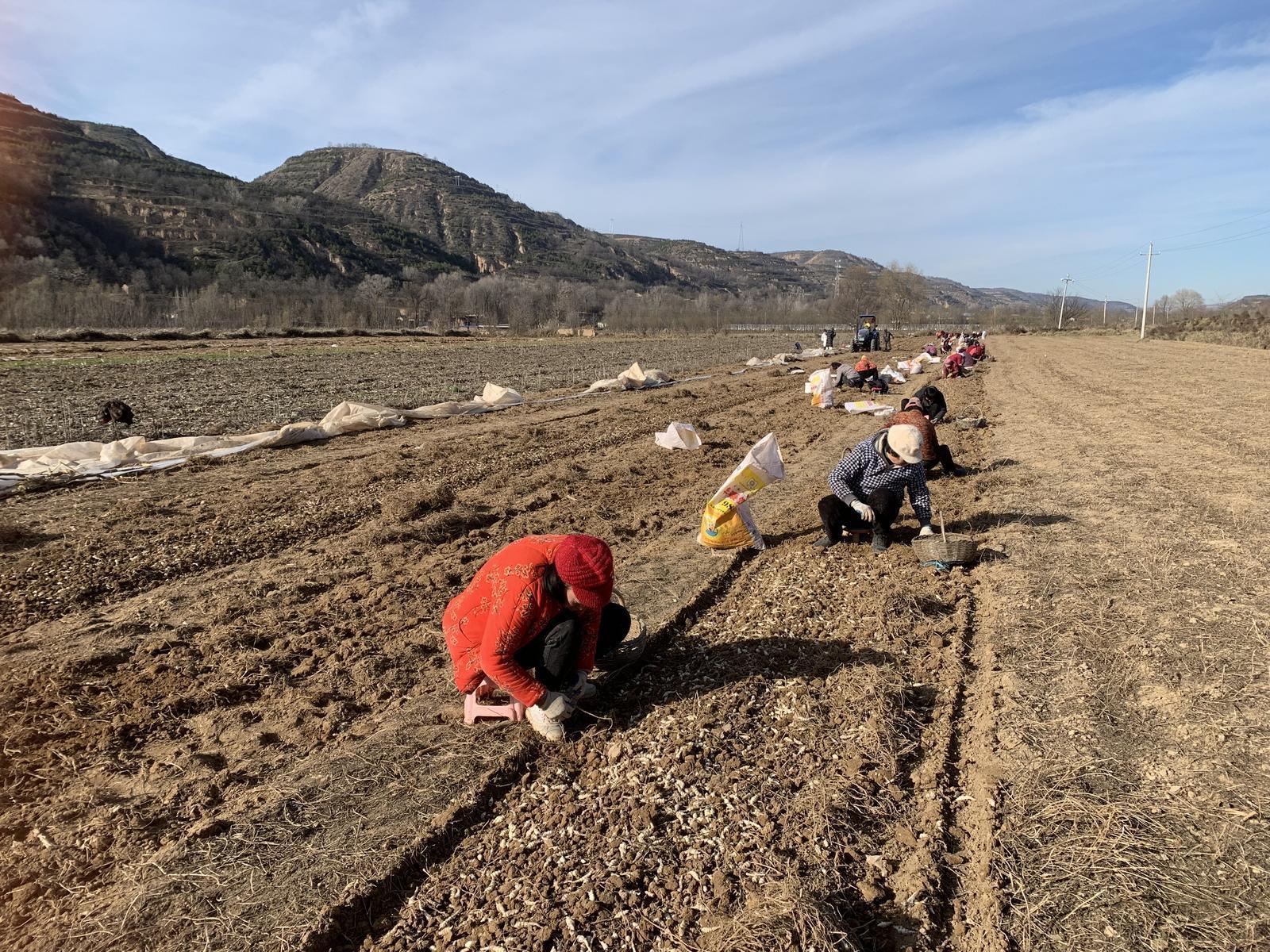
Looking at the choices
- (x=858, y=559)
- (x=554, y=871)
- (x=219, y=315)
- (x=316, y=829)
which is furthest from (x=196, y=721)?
(x=219, y=315)

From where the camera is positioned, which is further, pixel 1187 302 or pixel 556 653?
pixel 1187 302

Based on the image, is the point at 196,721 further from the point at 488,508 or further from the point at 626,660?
the point at 488,508

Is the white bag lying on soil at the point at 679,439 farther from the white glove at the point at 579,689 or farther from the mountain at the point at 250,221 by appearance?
the mountain at the point at 250,221

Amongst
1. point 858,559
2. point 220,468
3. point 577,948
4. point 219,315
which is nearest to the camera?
point 577,948

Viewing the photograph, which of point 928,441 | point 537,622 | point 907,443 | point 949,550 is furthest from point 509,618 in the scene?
point 928,441

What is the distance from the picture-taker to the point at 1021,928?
2.38m

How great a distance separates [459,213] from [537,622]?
155m

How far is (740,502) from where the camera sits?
19.3ft

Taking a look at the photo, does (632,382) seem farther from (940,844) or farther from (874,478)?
(940,844)

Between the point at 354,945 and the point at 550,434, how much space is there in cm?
925

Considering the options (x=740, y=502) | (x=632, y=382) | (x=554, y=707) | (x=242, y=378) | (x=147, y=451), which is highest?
(x=632, y=382)

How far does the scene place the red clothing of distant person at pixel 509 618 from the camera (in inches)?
122

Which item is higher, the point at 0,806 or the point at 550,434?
the point at 550,434

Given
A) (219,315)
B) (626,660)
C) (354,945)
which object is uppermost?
(219,315)
